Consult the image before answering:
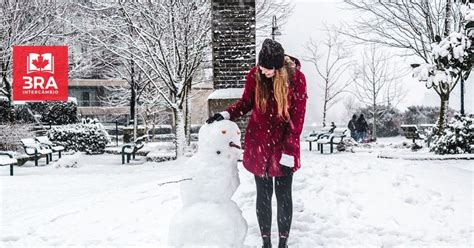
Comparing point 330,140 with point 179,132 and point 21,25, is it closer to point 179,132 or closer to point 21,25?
point 179,132

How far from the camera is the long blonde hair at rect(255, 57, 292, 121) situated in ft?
12.0

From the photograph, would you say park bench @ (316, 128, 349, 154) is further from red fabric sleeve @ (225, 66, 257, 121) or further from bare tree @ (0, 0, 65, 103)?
bare tree @ (0, 0, 65, 103)

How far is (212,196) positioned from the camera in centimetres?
392

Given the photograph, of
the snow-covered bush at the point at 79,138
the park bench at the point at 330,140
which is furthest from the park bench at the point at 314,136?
the snow-covered bush at the point at 79,138

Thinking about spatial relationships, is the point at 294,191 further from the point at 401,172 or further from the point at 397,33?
the point at 397,33

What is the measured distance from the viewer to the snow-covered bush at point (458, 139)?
12516 mm

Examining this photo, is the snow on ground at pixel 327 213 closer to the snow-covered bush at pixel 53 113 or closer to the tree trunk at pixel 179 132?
the tree trunk at pixel 179 132

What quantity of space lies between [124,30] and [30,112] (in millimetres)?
9749

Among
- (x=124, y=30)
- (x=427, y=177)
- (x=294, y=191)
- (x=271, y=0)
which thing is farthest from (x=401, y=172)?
(x=271, y=0)

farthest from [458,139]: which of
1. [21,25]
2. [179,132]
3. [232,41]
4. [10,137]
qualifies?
[21,25]

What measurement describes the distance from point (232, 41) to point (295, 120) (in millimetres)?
5471

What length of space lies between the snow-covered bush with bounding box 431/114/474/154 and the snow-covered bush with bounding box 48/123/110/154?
495 inches

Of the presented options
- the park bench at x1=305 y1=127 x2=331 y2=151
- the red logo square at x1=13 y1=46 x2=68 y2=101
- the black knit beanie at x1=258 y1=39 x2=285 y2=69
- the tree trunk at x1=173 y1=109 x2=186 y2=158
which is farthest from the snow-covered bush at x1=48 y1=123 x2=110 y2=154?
the black knit beanie at x1=258 y1=39 x2=285 y2=69

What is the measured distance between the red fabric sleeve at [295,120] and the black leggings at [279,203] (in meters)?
0.26
